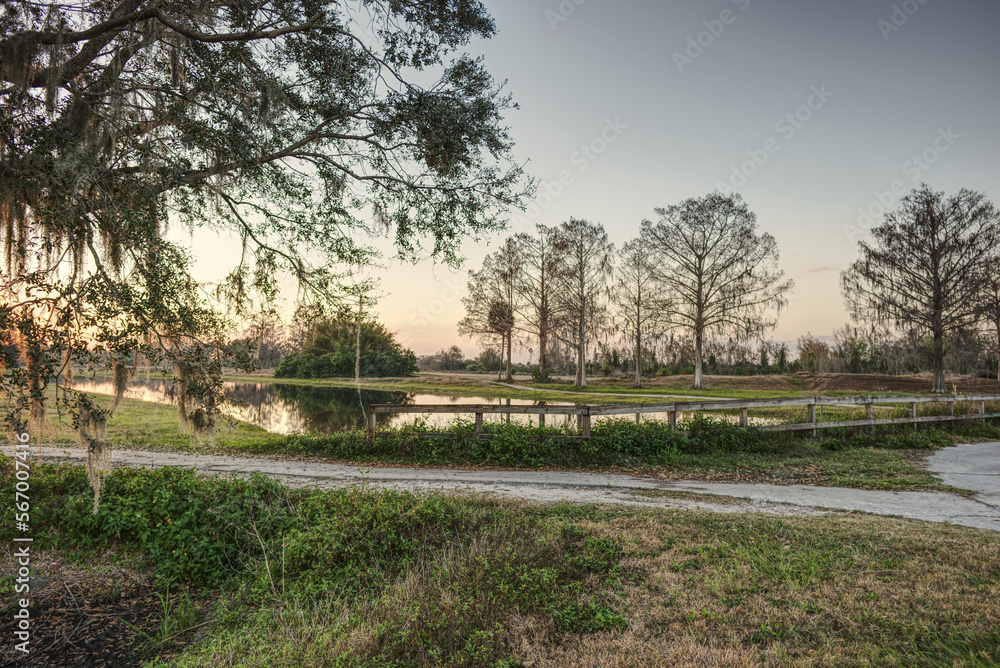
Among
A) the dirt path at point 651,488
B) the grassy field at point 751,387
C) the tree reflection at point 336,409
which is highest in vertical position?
the grassy field at point 751,387

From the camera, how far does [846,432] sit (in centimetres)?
1280

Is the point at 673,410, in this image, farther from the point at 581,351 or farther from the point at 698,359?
the point at 581,351

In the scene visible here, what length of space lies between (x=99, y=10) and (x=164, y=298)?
442 cm

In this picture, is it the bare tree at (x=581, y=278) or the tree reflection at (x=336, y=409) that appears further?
the bare tree at (x=581, y=278)

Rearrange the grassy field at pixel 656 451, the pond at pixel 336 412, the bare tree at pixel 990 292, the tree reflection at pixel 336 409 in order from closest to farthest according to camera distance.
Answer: the grassy field at pixel 656 451, the pond at pixel 336 412, the tree reflection at pixel 336 409, the bare tree at pixel 990 292

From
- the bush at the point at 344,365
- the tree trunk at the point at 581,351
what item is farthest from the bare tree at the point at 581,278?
the bush at the point at 344,365

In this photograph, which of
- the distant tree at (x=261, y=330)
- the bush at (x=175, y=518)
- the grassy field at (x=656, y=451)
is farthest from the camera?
the grassy field at (x=656, y=451)

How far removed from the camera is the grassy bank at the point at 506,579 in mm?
3590

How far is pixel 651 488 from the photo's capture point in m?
8.65

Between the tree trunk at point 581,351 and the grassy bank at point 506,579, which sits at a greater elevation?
the tree trunk at point 581,351

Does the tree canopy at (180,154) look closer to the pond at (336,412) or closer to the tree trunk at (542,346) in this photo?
the pond at (336,412)

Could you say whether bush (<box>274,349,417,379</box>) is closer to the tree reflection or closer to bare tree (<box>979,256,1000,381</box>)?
the tree reflection

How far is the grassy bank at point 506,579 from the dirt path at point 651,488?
3.00 feet

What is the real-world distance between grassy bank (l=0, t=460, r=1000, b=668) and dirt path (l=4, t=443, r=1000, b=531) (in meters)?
0.91
